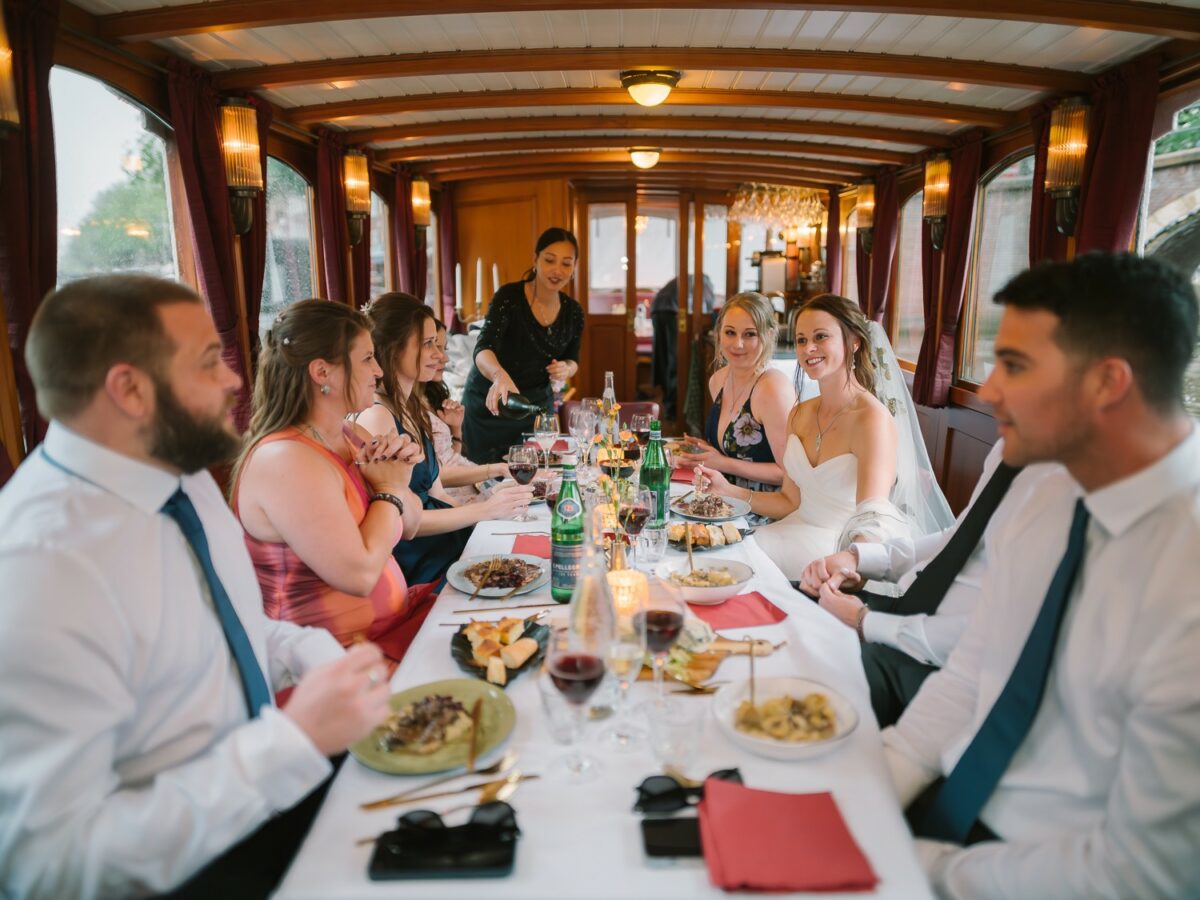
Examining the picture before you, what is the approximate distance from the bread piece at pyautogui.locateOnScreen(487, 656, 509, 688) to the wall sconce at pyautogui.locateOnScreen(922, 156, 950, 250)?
17.4 ft

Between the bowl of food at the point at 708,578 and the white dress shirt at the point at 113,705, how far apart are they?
986 millimetres

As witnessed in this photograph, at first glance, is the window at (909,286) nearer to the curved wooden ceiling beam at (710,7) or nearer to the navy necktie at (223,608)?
the curved wooden ceiling beam at (710,7)

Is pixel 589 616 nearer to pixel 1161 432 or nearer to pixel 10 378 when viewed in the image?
pixel 1161 432

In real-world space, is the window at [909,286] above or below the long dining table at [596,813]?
above

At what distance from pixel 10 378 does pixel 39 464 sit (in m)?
A: 2.07

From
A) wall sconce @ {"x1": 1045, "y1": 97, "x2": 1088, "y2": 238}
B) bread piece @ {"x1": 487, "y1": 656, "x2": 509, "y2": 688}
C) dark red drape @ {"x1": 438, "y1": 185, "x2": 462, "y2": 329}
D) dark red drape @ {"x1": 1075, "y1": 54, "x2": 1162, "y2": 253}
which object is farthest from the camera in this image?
dark red drape @ {"x1": 438, "y1": 185, "x2": 462, "y2": 329}

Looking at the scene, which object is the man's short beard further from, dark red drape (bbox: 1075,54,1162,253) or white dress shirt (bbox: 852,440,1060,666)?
dark red drape (bbox: 1075,54,1162,253)

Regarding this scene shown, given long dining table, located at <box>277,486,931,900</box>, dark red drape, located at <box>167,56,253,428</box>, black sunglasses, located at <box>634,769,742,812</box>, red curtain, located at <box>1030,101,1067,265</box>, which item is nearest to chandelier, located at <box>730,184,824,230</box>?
red curtain, located at <box>1030,101,1067,265</box>

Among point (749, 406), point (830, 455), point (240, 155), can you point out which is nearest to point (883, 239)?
point (749, 406)

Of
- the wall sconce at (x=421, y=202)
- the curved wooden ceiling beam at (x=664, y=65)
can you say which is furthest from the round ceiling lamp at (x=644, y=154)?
the curved wooden ceiling beam at (x=664, y=65)

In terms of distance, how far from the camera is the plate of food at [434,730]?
1.20 metres

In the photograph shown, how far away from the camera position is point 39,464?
118 centimetres

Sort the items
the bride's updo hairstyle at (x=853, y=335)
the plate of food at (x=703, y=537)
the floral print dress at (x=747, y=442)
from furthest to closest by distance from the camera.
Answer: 1. the floral print dress at (x=747, y=442)
2. the bride's updo hairstyle at (x=853, y=335)
3. the plate of food at (x=703, y=537)

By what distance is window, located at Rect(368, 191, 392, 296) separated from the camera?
684 cm
